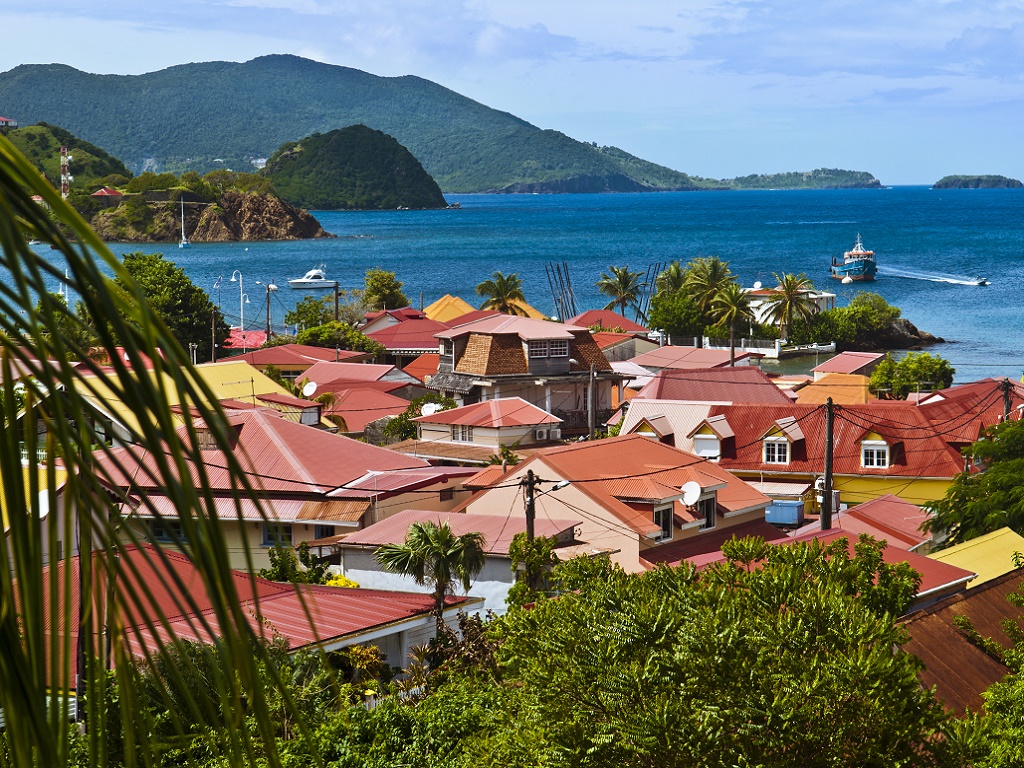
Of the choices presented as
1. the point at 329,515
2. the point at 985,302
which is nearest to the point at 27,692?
the point at 329,515

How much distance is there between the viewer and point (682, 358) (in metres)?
59.6

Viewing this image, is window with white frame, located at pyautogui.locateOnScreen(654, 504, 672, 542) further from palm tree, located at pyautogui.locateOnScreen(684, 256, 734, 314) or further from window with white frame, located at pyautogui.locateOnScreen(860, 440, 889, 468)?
palm tree, located at pyautogui.locateOnScreen(684, 256, 734, 314)

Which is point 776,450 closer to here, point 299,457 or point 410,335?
point 299,457

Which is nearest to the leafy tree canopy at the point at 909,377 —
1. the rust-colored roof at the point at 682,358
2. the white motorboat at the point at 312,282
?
the rust-colored roof at the point at 682,358

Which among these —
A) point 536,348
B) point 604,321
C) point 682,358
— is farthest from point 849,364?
point 536,348

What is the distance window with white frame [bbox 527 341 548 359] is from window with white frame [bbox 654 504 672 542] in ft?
59.4

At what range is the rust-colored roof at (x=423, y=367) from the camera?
55469 mm

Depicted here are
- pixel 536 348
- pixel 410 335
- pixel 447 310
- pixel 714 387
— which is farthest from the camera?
pixel 447 310

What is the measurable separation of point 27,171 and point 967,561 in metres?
24.5

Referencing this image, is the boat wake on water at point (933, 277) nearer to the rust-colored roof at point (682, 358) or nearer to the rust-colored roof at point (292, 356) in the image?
the rust-colored roof at point (682, 358)

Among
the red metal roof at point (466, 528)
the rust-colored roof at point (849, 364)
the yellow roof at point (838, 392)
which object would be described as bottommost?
the rust-colored roof at point (849, 364)

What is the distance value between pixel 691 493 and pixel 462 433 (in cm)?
1096

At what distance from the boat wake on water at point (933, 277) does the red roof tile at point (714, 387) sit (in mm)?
87185

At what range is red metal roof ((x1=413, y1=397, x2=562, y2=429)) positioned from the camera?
121 ft
